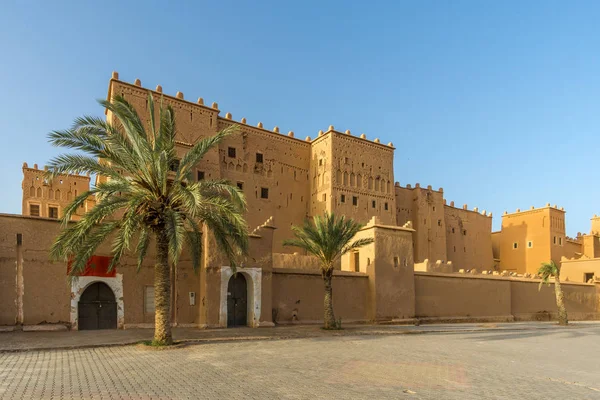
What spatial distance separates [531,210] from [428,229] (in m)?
13.5

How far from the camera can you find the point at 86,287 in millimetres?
17125

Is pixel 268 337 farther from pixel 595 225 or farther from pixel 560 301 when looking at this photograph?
pixel 595 225

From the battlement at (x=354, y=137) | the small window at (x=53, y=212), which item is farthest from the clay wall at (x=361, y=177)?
the small window at (x=53, y=212)

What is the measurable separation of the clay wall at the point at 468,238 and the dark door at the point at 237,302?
30.8 metres

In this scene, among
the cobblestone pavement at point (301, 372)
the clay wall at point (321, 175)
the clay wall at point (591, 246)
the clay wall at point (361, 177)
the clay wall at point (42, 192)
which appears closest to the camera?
the cobblestone pavement at point (301, 372)

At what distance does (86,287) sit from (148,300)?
2171 millimetres

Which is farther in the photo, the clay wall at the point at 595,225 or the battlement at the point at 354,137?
the clay wall at the point at 595,225

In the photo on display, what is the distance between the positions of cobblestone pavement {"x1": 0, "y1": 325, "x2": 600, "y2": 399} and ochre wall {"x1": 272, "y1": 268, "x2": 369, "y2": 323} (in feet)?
18.7

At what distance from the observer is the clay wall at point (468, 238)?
47.3 meters

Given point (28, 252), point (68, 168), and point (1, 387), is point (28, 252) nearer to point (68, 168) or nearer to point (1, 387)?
point (68, 168)

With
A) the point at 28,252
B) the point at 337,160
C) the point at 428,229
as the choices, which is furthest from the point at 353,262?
→ the point at 428,229

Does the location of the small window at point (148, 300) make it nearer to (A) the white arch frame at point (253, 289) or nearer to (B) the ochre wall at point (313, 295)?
(A) the white arch frame at point (253, 289)

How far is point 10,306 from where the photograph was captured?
15.7 meters

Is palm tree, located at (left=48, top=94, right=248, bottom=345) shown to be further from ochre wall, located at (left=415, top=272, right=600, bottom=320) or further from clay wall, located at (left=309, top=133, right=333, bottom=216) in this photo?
clay wall, located at (left=309, top=133, right=333, bottom=216)
